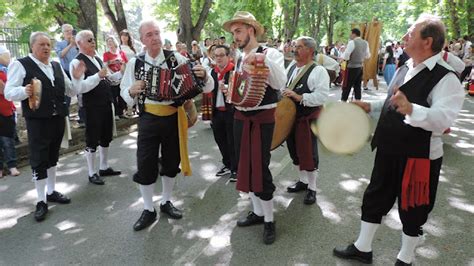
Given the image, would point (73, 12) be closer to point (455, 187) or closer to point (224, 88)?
point (224, 88)

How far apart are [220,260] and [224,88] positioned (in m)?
2.15

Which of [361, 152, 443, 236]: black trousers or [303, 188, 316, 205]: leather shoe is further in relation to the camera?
[303, 188, 316, 205]: leather shoe

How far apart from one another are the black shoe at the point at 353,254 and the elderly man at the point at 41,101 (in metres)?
3.24

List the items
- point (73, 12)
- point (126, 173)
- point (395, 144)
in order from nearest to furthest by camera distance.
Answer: point (395, 144) < point (126, 173) < point (73, 12)

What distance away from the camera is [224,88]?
15.2 ft

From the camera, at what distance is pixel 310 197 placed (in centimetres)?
451

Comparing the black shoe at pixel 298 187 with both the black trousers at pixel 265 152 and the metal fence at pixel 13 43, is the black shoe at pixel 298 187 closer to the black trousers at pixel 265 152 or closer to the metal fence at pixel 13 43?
the black trousers at pixel 265 152

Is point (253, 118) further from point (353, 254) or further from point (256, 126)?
point (353, 254)

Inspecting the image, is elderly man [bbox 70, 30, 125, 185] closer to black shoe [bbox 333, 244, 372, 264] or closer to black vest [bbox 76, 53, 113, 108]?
black vest [bbox 76, 53, 113, 108]

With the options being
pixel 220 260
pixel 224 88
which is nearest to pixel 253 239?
pixel 220 260

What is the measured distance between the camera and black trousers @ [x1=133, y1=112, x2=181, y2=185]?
387 centimetres

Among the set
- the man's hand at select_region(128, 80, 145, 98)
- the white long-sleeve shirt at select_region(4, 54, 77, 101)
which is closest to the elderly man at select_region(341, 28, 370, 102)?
the man's hand at select_region(128, 80, 145, 98)

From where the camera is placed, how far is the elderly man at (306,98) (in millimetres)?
4219

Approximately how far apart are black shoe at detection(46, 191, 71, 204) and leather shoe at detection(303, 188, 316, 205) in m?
2.96
